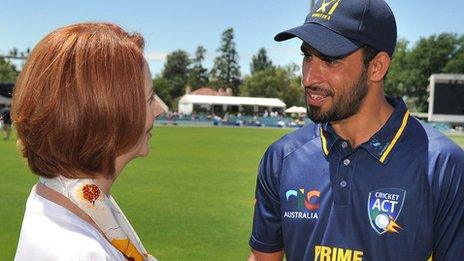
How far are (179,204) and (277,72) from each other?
8586 centimetres

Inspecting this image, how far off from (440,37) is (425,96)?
8518mm

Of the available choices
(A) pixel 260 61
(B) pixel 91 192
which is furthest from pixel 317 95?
(A) pixel 260 61

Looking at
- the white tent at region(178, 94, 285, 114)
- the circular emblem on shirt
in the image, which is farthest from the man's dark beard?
the white tent at region(178, 94, 285, 114)

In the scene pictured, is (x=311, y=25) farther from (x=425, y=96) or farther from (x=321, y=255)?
(x=425, y=96)

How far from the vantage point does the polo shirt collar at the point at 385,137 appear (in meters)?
2.31

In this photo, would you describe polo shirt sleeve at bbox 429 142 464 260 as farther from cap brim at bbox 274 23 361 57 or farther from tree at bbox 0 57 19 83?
tree at bbox 0 57 19 83

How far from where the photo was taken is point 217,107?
89.4m

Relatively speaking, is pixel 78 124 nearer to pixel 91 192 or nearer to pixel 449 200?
pixel 91 192

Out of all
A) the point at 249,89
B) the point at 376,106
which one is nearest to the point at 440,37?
the point at 249,89

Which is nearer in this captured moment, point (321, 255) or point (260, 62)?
point (321, 255)

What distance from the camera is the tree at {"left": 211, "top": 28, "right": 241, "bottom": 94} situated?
118062 millimetres

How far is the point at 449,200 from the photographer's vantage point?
7.14 feet

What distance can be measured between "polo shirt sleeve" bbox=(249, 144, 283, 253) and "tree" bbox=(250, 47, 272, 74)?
115 m

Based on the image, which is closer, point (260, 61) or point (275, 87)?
point (275, 87)
